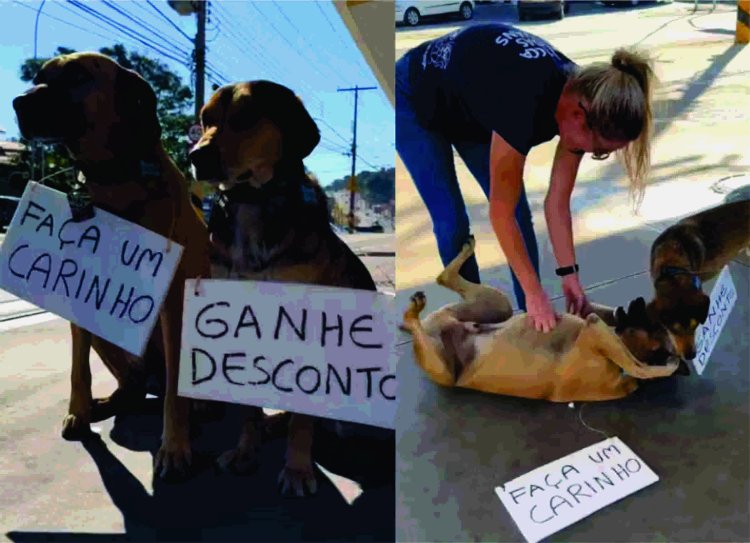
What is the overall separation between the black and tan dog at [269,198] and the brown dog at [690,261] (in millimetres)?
1015

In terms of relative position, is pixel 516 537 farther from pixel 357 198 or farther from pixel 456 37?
pixel 456 37

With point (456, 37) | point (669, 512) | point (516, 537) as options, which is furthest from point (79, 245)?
point (669, 512)

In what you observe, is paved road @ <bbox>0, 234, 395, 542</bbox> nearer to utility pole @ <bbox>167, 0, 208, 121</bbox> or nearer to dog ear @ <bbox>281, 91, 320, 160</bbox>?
dog ear @ <bbox>281, 91, 320, 160</bbox>

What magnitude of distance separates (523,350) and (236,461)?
94 centimetres

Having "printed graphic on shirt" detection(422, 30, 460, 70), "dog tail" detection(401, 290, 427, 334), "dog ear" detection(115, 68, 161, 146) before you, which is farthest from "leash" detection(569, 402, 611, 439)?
"dog ear" detection(115, 68, 161, 146)

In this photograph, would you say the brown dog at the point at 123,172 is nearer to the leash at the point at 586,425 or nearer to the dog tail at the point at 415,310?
the dog tail at the point at 415,310

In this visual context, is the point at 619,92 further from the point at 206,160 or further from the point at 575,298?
the point at 206,160

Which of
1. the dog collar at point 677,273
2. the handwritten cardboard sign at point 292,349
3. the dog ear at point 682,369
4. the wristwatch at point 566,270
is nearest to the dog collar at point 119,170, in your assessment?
the handwritten cardboard sign at point 292,349

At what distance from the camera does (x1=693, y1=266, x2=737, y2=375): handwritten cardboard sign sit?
2.25 meters

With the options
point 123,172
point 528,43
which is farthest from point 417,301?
point 123,172

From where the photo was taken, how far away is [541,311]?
2.18m

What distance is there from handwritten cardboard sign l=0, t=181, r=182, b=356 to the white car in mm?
886

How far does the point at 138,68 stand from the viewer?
67.1 inches

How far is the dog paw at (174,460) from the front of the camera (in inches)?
73.8
